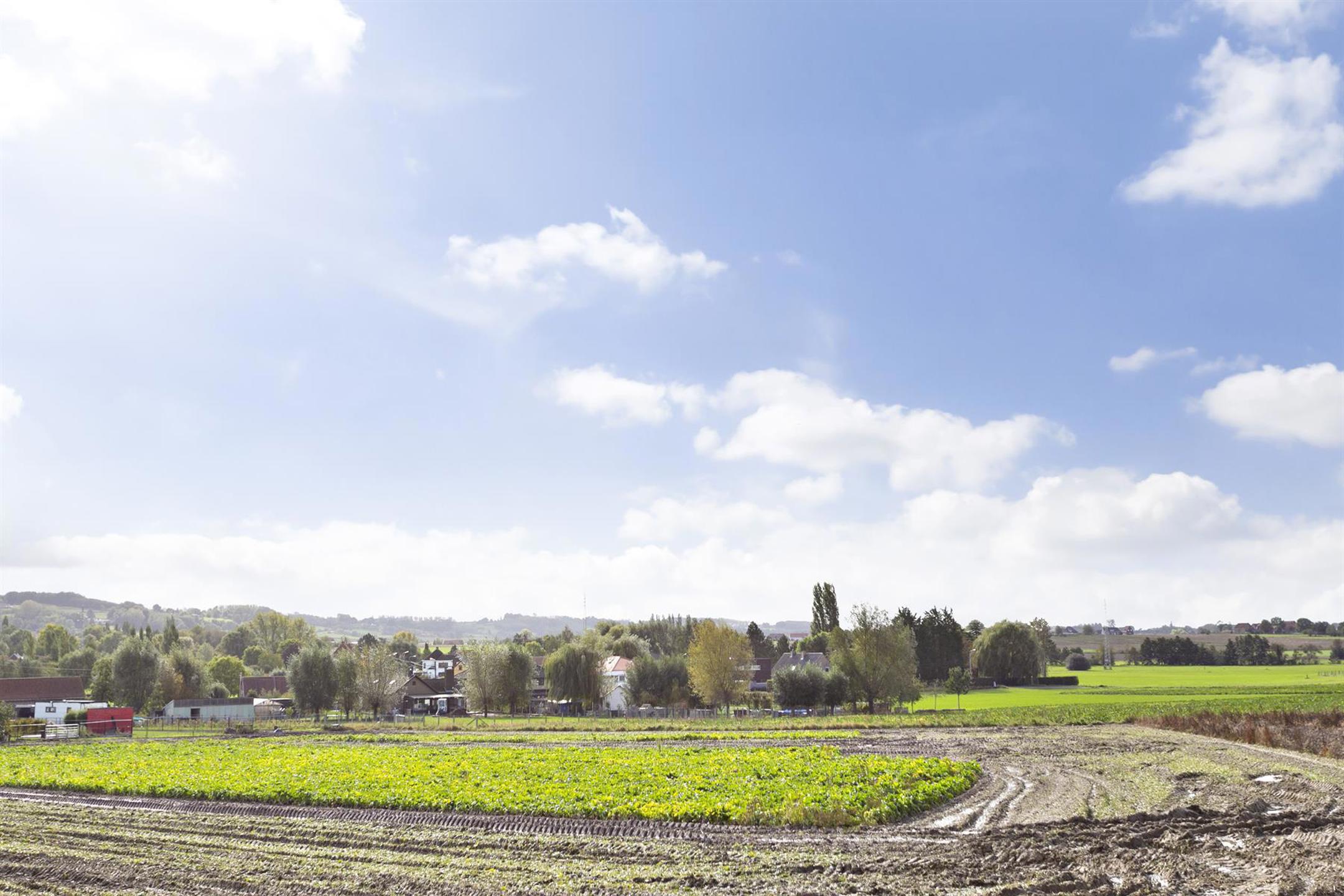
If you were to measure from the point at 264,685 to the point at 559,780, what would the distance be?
13732 centimetres

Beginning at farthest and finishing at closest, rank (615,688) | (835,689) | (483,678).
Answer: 1. (615,688)
2. (483,678)
3. (835,689)

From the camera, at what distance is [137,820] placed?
29812mm

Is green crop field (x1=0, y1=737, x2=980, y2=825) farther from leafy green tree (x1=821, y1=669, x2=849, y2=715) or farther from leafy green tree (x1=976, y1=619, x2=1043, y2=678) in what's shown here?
leafy green tree (x1=976, y1=619, x2=1043, y2=678)

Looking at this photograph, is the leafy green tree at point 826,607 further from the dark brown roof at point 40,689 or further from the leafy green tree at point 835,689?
the dark brown roof at point 40,689

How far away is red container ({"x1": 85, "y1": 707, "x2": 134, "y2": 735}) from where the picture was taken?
79250 millimetres

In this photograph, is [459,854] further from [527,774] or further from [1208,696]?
[1208,696]

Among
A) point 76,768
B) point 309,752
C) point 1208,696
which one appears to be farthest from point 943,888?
point 1208,696

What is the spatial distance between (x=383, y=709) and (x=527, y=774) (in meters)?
69.1

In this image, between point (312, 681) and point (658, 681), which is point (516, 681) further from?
point (312, 681)

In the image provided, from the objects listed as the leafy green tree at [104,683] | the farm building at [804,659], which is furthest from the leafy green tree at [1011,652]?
the leafy green tree at [104,683]

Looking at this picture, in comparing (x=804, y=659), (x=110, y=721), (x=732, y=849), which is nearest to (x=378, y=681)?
(x=110, y=721)

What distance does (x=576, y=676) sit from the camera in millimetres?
98562

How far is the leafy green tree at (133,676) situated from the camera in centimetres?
10694

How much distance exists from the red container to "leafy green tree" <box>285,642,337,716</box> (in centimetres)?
1759
